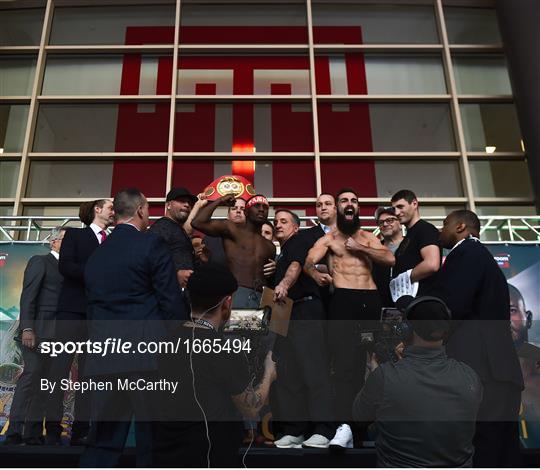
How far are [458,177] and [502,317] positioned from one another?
4.63 metres

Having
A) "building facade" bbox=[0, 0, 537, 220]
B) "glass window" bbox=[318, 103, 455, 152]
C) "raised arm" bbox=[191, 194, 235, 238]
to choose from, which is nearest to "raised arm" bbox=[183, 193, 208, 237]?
"raised arm" bbox=[191, 194, 235, 238]

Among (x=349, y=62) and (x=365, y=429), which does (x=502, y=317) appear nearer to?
(x=365, y=429)

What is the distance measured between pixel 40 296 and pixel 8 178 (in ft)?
12.8

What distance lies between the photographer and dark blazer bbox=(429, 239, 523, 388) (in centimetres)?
261

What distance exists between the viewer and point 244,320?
3594 mm

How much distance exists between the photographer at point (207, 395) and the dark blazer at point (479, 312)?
114 cm

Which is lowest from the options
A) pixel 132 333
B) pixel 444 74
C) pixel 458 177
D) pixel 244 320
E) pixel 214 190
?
pixel 132 333

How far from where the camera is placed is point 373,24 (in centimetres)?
778

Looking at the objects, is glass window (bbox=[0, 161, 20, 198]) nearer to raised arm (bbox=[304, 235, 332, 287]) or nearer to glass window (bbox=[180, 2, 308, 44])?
glass window (bbox=[180, 2, 308, 44])

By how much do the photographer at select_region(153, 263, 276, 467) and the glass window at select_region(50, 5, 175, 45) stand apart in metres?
6.38

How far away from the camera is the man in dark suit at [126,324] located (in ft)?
7.55

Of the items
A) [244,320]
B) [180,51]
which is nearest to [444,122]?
[180,51]

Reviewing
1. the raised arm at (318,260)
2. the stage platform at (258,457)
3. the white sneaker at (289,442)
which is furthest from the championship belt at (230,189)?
the stage platform at (258,457)

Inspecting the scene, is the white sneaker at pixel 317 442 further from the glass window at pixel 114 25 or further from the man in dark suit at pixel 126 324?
the glass window at pixel 114 25
